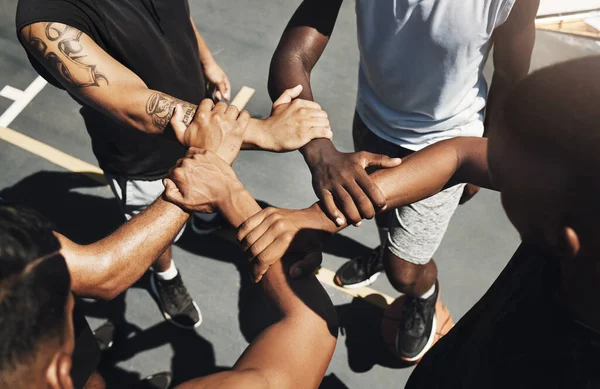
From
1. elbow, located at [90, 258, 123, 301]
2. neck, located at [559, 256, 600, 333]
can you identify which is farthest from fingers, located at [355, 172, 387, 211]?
elbow, located at [90, 258, 123, 301]

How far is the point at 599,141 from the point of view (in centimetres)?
119

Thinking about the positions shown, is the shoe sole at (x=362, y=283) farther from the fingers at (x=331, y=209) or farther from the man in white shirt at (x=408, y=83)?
the fingers at (x=331, y=209)

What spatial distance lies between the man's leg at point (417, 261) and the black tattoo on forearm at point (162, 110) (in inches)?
52.9

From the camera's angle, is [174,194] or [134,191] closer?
[174,194]

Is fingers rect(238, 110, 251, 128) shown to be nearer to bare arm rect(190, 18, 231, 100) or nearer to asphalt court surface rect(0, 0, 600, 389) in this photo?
bare arm rect(190, 18, 231, 100)

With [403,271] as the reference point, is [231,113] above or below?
above

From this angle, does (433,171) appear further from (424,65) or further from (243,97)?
(243,97)

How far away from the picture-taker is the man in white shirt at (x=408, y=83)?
250cm

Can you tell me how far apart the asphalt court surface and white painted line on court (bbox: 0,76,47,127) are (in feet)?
0.21

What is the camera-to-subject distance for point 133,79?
2684 millimetres

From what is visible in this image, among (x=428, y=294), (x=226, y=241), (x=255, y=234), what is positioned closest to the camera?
(x=255, y=234)

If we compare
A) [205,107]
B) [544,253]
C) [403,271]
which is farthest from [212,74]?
[544,253]

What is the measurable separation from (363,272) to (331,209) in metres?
1.94

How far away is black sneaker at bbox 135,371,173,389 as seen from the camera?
376 centimetres
